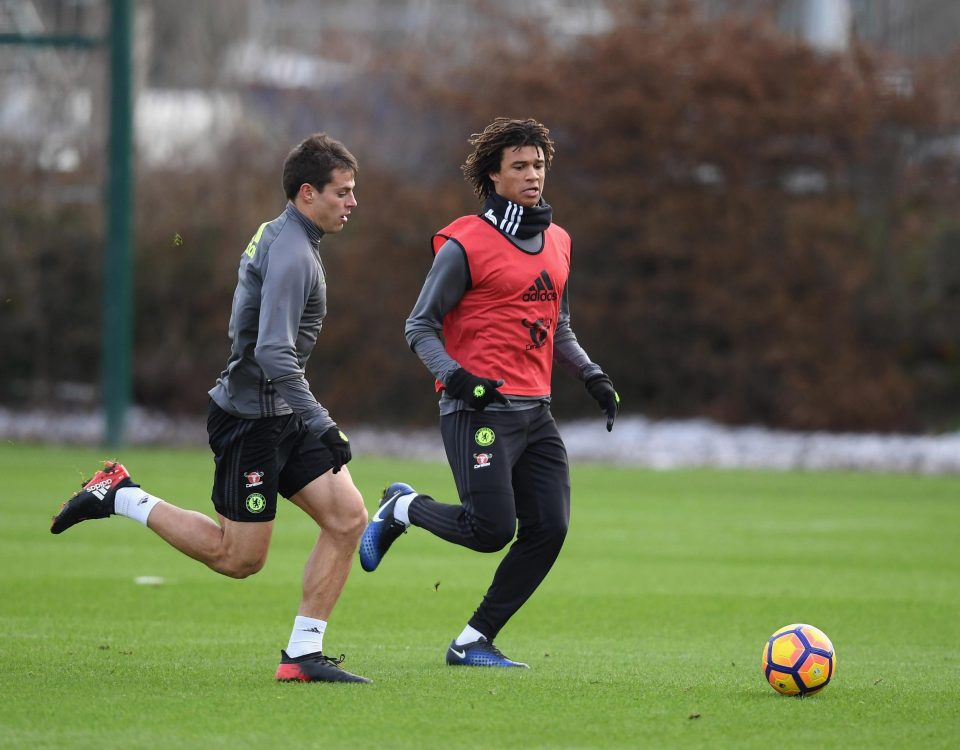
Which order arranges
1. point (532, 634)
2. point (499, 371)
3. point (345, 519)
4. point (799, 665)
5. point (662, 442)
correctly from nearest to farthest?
1. point (799, 665)
2. point (345, 519)
3. point (499, 371)
4. point (532, 634)
5. point (662, 442)

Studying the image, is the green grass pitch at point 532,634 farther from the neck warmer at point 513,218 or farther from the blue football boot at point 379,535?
the neck warmer at point 513,218

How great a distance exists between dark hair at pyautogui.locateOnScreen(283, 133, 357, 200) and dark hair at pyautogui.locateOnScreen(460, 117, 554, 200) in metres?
0.83

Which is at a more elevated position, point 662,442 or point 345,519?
point 345,519

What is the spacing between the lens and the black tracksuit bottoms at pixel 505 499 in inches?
286

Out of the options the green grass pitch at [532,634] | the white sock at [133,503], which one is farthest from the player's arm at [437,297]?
the green grass pitch at [532,634]

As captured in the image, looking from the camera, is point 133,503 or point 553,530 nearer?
point 133,503

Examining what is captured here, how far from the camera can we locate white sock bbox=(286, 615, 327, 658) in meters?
6.94

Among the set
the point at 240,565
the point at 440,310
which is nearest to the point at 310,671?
the point at 240,565

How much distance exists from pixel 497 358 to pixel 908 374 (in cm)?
1929

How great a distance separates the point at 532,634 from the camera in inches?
351

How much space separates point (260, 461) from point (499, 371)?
3.93ft

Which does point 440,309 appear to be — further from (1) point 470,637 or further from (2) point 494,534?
(1) point 470,637

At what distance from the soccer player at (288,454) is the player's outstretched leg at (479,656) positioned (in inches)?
28.2

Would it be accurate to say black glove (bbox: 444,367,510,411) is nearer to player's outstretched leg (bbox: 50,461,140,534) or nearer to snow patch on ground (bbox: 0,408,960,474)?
player's outstretched leg (bbox: 50,461,140,534)
